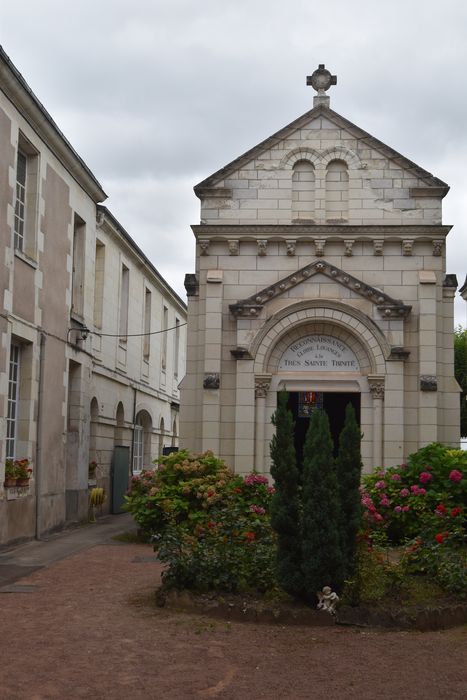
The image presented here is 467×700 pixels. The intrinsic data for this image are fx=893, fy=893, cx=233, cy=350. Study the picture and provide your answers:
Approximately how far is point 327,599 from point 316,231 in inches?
408

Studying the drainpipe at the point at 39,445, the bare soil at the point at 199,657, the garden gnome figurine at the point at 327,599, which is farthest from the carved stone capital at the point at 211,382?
the garden gnome figurine at the point at 327,599

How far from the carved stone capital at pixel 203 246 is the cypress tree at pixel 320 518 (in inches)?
375

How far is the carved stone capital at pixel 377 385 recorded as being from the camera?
17.3 m

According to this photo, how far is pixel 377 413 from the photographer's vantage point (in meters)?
17.3

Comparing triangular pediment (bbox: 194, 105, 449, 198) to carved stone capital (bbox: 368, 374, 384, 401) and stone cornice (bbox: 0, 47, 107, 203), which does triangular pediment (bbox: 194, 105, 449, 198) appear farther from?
carved stone capital (bbox: 368, 374, 384, 401)

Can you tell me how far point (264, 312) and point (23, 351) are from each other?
15.5 feet

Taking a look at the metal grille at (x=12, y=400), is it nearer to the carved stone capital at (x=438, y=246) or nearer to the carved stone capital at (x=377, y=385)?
the carved stone capital at (x=377, y=385)

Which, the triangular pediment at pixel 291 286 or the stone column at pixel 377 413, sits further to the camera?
the triangular pediment at pixel 291 286

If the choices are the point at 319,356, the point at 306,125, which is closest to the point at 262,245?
the point at 319,356

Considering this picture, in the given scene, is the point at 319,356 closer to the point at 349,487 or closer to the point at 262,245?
the point at 262,245

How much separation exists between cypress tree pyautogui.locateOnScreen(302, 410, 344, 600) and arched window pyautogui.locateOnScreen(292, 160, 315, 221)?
9.87 m

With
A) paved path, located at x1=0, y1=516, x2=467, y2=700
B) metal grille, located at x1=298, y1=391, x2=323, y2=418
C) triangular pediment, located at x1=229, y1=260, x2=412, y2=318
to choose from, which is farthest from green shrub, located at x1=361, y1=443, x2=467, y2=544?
paved path, located at x1=0, y1=516, x2=467, y2=700

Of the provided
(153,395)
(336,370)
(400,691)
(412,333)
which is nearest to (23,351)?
(336,370)

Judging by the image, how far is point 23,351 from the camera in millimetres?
16141
